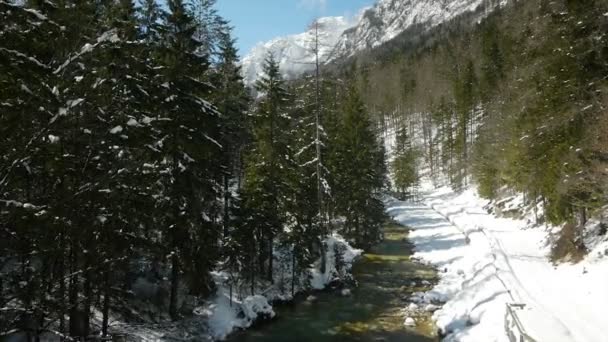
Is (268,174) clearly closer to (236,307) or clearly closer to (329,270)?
(236,307)

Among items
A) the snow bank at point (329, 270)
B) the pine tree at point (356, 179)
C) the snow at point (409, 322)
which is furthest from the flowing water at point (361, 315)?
the pine tree at point (356, 179)

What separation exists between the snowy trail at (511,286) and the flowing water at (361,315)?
1528 millimetres

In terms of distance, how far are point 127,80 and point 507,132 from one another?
32378mm

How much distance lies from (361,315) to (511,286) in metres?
6.52

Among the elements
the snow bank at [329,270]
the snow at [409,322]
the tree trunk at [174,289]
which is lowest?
the snow at [409,322]

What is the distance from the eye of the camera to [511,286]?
17297 millimetres

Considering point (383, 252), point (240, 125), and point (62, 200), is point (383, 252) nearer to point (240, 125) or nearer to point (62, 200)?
point (240, 125)

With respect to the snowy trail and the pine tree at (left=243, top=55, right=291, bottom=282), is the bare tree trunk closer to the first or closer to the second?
the pine tree at (left=243, top=55, right=291, bottom=282)

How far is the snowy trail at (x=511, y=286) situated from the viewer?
12.9m

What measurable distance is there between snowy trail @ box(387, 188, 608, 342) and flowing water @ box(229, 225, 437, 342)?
1.53 meters

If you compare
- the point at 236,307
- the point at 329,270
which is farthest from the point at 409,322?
the point at 329,270

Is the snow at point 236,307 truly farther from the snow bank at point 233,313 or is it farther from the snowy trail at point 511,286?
the snowy trail at point 511,286

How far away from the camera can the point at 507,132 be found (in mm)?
36719

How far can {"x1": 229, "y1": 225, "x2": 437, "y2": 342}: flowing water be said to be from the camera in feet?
57.4
